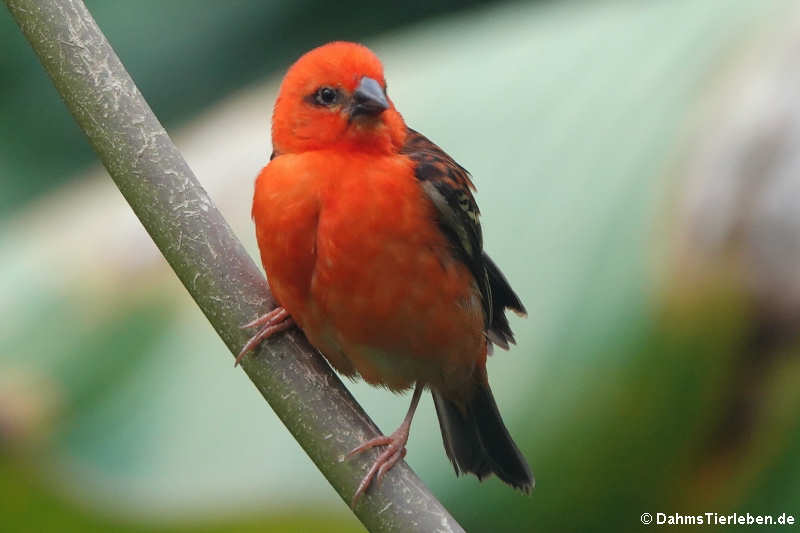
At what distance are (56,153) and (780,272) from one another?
19.5ft

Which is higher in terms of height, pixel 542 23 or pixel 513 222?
pixel 542 23

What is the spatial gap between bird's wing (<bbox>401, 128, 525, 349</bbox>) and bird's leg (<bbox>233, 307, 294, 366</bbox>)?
655 mm

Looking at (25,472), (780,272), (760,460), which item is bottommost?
(760,460)

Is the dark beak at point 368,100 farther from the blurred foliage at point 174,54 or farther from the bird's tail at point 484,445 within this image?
the blurred foliage at point 174,54

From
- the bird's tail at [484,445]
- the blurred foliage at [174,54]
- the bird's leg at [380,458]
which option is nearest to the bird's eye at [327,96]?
the bird's leg at [380,458]

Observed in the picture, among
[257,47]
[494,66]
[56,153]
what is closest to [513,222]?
[494,66]

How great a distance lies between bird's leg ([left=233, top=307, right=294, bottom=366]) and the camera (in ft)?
10.1

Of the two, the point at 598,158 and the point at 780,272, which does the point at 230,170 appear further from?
the point at 780,272

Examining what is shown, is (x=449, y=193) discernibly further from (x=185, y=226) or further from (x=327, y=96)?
(x=185, y=226)

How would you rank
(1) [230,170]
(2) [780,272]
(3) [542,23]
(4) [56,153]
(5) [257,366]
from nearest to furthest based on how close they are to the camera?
(5) [257,366], (2) [780,272], (1) [230,170], (3) [542,23], (4) [56,153]

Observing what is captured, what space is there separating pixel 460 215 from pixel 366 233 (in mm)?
438

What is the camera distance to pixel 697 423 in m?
4.79

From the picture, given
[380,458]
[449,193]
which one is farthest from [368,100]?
[380,458]

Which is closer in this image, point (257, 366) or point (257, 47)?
point (257, 366)
